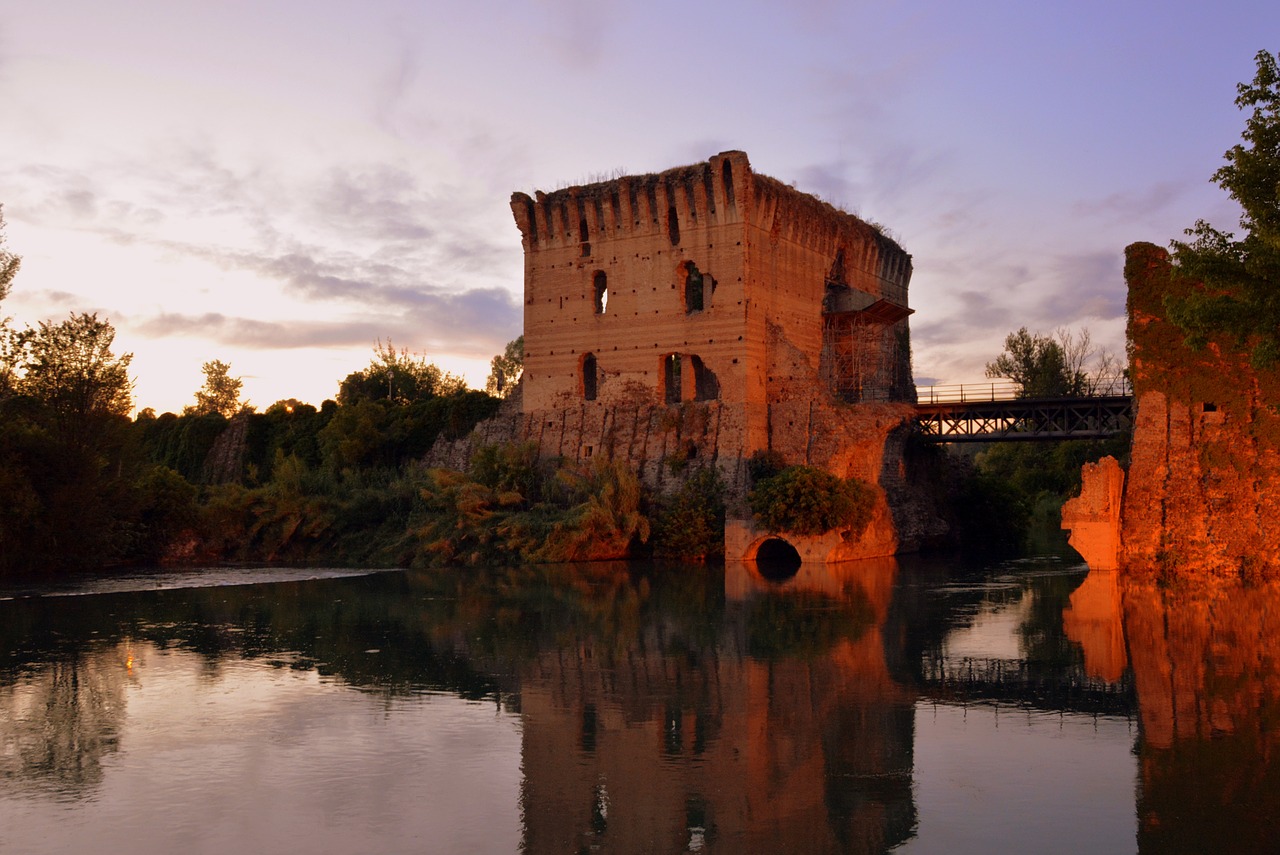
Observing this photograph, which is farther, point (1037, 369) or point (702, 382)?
point (1037, 369)

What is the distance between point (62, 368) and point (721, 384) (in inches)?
607

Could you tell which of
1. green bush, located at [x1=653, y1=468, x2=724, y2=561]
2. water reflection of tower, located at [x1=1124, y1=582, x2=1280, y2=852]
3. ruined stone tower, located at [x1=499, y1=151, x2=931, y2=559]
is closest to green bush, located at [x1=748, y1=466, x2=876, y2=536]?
green bush, located at [x1=653, y1=468, x2=724, y2=561]

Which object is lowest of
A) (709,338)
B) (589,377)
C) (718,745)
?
(718,745)

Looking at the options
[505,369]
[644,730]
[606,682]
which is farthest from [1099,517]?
[505,369]

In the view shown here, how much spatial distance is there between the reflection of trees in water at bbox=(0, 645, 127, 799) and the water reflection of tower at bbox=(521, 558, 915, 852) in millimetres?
3016

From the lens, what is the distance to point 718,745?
8.34m

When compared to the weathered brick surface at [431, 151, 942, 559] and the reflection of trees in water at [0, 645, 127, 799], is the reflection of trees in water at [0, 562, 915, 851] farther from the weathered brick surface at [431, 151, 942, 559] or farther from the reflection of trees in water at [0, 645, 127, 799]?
the weathered brick surface at [431, 151, 942, 559]

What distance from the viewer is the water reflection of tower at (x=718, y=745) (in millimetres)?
6453

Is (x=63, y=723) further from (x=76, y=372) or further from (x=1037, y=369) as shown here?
(x=1037, y=369)

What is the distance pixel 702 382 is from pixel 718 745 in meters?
23.1

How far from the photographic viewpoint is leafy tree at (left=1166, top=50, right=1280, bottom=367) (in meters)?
16.1

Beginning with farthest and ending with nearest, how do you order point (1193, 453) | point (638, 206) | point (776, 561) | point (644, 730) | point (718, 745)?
point (638, 206), point (776, 561), point (1193, 453), point (644, 730), point (718, 745)

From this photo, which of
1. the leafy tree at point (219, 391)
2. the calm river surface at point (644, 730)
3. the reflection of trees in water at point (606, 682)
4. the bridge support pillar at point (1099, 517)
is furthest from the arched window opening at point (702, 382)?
the leafy tree at point (219, 391)

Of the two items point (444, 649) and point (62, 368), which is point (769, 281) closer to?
point (62, 368)
